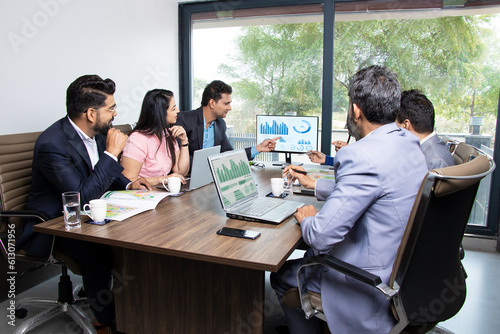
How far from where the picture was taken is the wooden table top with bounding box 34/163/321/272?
1.44m

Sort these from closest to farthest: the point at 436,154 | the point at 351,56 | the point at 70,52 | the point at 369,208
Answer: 1. the point at 369,208
2. the point at 436,154
3. the point at 70,52
4. the point at 351,56

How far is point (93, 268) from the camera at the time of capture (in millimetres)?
2150

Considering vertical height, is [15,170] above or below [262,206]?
above

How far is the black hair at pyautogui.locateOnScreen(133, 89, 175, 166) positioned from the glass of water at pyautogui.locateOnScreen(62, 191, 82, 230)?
1.11 metres

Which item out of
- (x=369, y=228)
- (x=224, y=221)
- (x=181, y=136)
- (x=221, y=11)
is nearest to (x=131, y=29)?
(x=221, y=11)

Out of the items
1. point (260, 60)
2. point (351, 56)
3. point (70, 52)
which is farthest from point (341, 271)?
point (260, 60)

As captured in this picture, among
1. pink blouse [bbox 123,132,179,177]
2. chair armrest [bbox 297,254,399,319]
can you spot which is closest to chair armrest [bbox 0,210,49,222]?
pink blouse [bbox 123,132,179,177]

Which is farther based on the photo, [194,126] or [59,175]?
[194,126]

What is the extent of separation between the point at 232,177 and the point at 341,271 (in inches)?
30.0

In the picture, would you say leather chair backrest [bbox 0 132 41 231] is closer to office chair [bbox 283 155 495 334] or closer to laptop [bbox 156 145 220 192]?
laptop [bbox 156 145 220 192]

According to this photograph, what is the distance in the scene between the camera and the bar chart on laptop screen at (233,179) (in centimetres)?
187

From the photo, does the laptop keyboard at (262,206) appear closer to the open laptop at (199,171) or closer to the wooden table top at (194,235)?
the wooden table top at (194,235)

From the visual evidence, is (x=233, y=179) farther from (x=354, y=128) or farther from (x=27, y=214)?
(x=27, y=214)

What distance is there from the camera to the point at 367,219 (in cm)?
148
